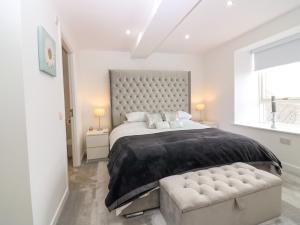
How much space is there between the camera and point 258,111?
377 cm

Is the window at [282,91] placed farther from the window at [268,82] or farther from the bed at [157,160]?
the bed at [157,160]

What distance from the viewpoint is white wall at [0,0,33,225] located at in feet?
A: 3.84

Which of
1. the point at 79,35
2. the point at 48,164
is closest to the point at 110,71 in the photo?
the point at 79,35

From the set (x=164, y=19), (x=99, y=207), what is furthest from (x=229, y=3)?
(x=99, y=207)

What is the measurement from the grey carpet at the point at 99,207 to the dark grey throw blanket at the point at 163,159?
235mm

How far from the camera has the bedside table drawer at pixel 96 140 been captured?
136 inches

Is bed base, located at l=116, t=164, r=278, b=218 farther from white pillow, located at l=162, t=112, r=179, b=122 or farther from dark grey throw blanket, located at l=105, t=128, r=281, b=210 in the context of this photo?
white pillow, located at l=162, t=112, r=179, b=122

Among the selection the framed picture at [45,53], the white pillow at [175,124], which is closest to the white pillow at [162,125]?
the white pillow at [175,124]

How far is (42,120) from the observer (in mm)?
1537

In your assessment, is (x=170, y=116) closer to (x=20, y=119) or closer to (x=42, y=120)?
(x=42, y=120)

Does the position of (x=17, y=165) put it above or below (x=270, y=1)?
below

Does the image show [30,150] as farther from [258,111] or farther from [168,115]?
[258,111]

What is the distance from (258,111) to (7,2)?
13.9 ft

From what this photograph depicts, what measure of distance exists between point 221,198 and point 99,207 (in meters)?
1.33
